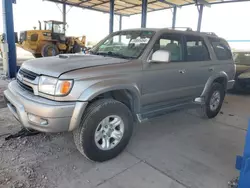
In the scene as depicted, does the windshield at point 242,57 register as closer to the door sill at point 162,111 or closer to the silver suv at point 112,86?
the silver suv at point 112,86

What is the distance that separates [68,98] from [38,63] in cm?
85

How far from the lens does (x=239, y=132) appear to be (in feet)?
13.2

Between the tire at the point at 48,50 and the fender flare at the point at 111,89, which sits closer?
the fender flare at the point at 111,89

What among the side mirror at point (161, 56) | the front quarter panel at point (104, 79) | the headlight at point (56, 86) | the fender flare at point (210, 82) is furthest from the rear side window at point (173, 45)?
the headlight at point (56, 86)

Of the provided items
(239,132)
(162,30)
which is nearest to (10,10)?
A: (162,30)

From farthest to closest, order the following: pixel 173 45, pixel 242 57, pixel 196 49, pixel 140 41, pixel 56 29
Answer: pixel 56 29
pixel 242 57
pixel 196 49
pixel 173 45
pixel 140 41

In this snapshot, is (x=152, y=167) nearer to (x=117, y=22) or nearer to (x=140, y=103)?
(x=140, y=103)

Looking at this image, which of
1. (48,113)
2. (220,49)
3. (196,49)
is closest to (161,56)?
(196,49)

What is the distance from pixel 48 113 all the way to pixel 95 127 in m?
0.59

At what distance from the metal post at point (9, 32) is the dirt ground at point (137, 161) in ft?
13.9

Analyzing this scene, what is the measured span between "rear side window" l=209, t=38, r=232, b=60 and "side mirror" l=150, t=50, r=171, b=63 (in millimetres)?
1959

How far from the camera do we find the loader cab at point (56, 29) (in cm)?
1379

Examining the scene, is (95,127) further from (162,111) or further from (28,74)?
(162,111)

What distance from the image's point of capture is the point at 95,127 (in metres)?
2.58
